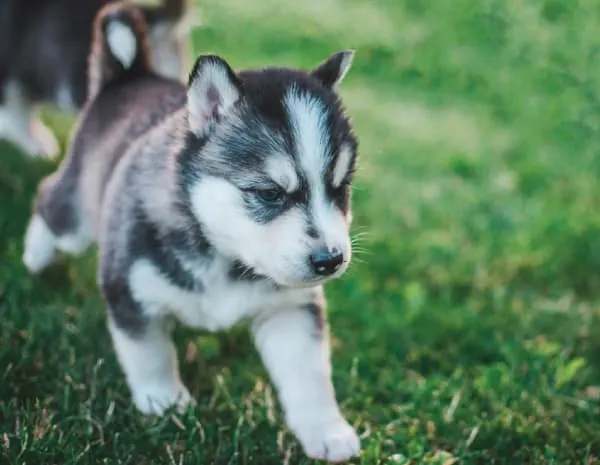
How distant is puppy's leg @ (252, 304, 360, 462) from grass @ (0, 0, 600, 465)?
0.10 meters

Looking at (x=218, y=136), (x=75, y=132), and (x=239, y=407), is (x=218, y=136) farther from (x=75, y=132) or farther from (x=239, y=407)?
(x=75, y=132)

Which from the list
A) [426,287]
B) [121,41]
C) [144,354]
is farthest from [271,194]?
[426,287]

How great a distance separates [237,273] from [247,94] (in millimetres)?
652

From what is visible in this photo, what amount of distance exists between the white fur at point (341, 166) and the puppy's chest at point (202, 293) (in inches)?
20.7

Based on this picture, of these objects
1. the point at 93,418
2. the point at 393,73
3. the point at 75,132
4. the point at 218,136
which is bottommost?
the point at 393,73

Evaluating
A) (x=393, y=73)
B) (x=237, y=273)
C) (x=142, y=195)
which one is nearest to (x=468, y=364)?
(x=237, y=273)

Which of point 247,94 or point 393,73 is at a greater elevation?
point 247,94

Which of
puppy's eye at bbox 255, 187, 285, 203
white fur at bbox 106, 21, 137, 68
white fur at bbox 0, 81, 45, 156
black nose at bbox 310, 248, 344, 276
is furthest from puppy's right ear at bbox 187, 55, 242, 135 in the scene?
white fur at bbox 0, 81, 45, 156

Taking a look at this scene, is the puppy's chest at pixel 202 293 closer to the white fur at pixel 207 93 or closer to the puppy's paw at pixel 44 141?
Result: the white fur at pixel 207 93

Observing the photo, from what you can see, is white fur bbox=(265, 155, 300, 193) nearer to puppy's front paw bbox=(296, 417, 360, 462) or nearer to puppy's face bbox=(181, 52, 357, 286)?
puppy's face bbox=(181, 52, 357, 286)

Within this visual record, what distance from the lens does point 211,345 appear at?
4.34m

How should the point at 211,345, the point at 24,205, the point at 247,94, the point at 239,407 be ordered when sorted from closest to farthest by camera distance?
the point at 247,94 < the point at 239,407 < the point at 211,345 < the point at 24,205

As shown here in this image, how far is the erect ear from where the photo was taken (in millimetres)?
3422

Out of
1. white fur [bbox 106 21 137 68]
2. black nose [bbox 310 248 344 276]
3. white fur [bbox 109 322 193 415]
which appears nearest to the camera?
black nose [bbox 310 248 344 276]
